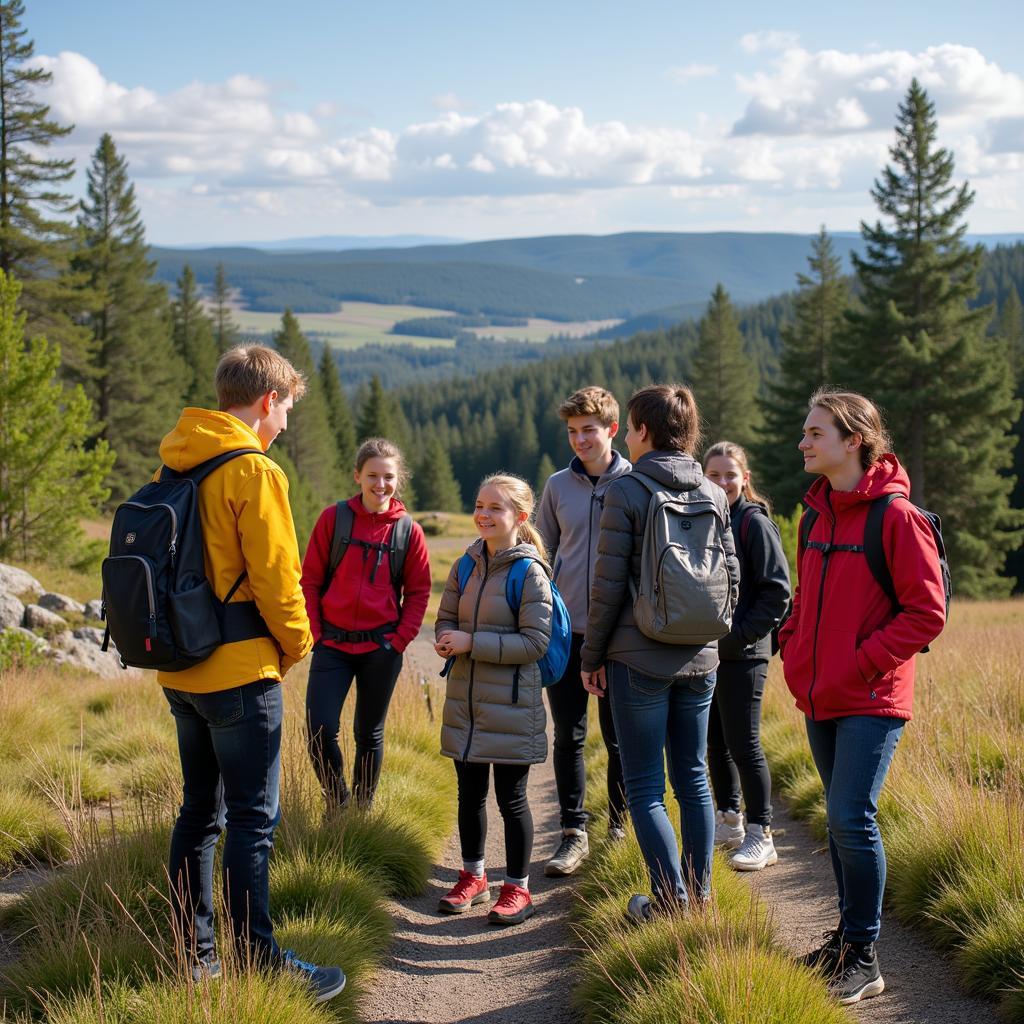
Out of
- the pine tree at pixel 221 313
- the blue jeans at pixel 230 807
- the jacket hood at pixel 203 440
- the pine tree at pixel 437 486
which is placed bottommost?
the pine tree at pixel 437 486

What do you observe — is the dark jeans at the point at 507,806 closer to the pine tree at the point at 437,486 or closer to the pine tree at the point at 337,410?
the pine tree at the point at 337,410

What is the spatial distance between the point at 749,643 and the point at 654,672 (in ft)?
4.33

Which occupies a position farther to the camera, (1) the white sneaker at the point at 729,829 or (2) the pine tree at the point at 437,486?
(2) the pine tree at the point at 437,486

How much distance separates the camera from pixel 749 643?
4957 millimetres

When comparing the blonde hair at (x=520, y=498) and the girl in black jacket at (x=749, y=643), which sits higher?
the blonde hair at (x=520, y=498)

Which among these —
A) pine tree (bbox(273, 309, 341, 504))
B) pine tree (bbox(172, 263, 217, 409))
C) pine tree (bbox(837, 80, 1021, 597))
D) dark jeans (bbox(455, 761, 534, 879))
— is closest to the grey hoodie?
dark jeans (bbox(455, 761, 534, 879))

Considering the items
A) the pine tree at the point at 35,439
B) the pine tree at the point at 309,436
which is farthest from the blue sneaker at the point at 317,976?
the pine tree at the point at 309,436

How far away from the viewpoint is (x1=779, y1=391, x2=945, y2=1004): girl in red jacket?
347cm

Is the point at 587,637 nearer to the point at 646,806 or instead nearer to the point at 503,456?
the point at 646,806

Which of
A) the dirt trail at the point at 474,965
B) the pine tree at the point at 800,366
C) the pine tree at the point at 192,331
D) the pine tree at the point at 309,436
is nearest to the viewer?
the dirt trail at the point at 474,965

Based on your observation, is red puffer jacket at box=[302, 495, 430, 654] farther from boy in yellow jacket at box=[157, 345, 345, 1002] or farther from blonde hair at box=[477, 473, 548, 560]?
boy in yellow jacket at box=[157, 345, 345, 1002]

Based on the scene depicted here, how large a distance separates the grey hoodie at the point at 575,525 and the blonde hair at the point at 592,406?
0.26 meters

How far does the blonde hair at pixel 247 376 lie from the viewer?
346 centimetres

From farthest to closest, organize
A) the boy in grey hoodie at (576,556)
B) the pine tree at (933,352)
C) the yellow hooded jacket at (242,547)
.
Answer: the pine tree at (933,352) < the boy in grey hoodie at (576,556) < the yellow hooded jacket at (242,547)
